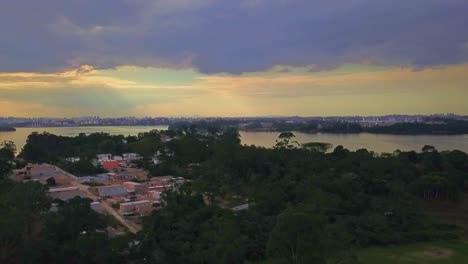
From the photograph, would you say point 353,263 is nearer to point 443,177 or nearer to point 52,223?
point 52,223

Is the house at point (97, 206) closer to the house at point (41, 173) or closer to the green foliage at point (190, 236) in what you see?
the green foliage at point (190, 236)

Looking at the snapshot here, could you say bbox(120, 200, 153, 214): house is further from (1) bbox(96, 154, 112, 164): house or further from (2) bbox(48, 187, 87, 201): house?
(1) bbox(96, 154, 112, 164): house

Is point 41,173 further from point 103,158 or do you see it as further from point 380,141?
point 380,141

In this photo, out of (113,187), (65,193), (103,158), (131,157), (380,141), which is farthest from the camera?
(380,141)

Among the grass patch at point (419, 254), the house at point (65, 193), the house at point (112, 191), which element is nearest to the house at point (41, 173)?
the house at point (65, 193)

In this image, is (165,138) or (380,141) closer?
(165,138)

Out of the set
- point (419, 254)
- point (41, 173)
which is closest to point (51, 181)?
point (41, 173)

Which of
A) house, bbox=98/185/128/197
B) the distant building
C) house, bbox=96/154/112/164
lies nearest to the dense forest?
the distant building
